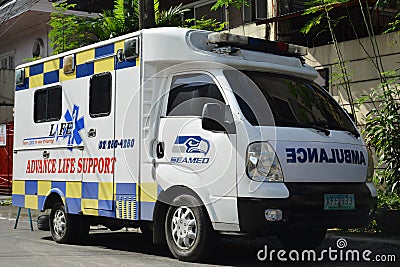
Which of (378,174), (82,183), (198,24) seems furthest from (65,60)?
(198,24)

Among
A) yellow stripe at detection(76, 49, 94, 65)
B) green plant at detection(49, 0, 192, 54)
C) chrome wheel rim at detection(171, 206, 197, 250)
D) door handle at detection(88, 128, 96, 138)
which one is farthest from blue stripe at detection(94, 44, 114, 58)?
green plant at detection(49, 0, 192, 54)

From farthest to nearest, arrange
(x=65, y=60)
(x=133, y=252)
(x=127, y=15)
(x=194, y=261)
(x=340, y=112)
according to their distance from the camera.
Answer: (x=127, y=15), (x=65, y=60), (x=133, y=252), (x=340, y=112), (x=194, y=261)

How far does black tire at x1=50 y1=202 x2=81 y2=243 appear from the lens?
32.7 feet

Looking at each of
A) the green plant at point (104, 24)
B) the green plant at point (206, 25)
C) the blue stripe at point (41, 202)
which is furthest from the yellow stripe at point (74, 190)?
the green plant at point (206, 25)

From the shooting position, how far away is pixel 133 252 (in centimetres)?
941

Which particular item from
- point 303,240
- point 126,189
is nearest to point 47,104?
point 126,189

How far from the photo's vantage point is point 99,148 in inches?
365

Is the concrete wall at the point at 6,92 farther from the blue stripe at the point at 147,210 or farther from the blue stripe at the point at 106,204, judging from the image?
the blue stripe at the point at 147,210

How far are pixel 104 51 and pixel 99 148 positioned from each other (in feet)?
4.29

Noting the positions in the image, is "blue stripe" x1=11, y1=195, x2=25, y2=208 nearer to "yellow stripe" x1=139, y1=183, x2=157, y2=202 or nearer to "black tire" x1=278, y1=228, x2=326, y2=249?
Result: "yellow stripe" x1=139, y1=183, x2=157, y2=202

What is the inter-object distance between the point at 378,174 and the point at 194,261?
4.02m

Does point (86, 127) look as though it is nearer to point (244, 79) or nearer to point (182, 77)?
point (182, 77)

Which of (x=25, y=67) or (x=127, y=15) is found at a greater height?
(x=127, y=15)

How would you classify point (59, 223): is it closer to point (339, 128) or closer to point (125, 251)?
point (125, 251)
